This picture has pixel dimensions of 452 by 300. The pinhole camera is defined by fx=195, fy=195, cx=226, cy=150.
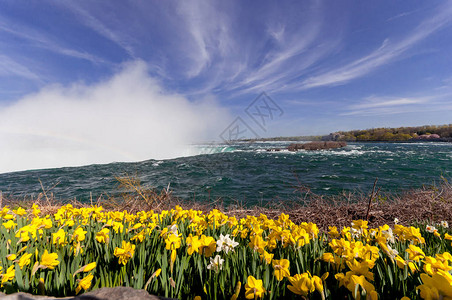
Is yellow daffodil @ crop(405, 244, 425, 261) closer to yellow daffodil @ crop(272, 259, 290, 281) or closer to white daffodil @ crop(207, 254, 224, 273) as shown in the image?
yellow daffodil @ crop(272, 259, 290, 281)

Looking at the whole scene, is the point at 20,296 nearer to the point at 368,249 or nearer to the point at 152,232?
the point at 152,232

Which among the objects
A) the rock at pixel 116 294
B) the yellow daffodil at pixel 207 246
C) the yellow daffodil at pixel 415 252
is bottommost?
the yellow daffodil at pixel 415 252

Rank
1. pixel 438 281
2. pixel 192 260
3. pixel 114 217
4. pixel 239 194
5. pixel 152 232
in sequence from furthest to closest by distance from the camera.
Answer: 1. pixel 239 194
2. pixel 114 217
3. pixel 152 232
4. pixel 192 260
5. pixel 438 281

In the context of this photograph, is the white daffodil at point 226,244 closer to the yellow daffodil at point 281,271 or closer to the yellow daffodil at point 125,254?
the yellow daffodil at point 281,271

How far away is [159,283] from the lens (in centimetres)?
114

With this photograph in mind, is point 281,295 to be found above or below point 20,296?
below

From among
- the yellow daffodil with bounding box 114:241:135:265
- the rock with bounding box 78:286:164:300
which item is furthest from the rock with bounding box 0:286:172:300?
the yellow daffodil with bounding box 114:241:135:265

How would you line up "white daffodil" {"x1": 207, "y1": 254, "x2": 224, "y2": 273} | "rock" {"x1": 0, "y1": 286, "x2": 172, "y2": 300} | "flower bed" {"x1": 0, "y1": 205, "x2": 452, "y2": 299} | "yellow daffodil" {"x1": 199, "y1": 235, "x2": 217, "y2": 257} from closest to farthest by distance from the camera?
"rock" {"x1": 0, "y1": 286, "x2": 172, "y2": 300}, "flower bed" {"x1": 0, "y1": 205, "x2": 452, "y2": 299}, "white daffodil" {"x1": 207, "y1": 254, "x2": 224, "y2": 273}, "yellow daffodil" {"x1": 199, "y1": 235, "x2": 217, "y2": 257}

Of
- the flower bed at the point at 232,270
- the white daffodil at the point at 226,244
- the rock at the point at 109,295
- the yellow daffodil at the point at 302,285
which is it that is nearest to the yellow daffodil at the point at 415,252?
the flower bed at the point at 232,270

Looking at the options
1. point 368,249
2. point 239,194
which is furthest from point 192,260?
point 239,194

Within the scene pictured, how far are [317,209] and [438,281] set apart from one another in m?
3.73

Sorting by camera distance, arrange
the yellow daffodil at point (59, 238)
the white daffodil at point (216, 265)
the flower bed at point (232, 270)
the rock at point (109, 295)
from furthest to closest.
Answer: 1. the yellow daffodil at point (59, 238)
2. the white daffodil at point (216, 265)
3. the flower bed at point (232, 270)
4. the rock at point (109, 295)

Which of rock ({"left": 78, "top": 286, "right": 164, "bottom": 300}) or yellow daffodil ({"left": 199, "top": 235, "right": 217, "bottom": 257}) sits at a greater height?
rock ({"left": 78, "top": 286, "right": 164, "bottom": 300})

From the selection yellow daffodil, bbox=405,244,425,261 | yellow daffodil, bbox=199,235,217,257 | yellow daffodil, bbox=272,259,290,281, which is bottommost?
yellow daffodil, bbox=405,244,425,261
